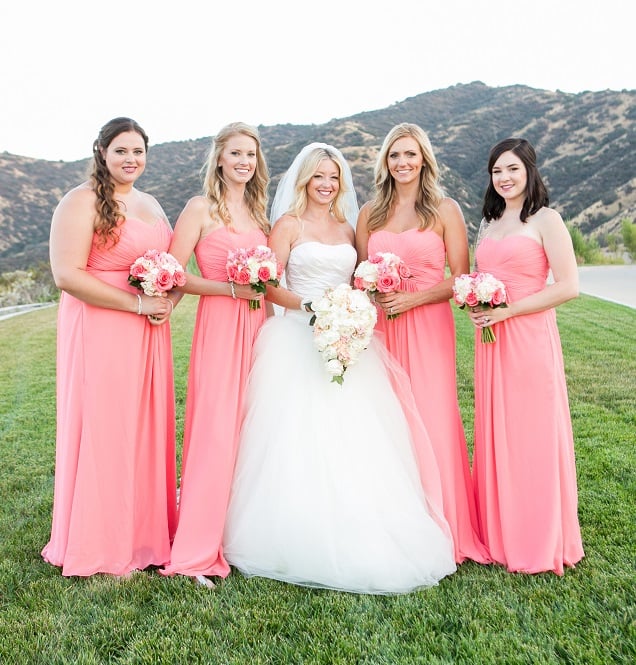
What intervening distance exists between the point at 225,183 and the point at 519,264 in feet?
6.98

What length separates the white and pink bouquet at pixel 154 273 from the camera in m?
4.16

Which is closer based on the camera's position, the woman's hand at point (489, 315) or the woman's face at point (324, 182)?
the woman's hand at point (489, 315)

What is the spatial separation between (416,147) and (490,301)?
1319 mm

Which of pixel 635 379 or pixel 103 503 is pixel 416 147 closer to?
pixel 103 503

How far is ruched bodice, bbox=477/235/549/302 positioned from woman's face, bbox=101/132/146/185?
7.93 feet

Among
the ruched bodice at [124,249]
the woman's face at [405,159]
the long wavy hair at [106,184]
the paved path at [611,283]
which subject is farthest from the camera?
the paved path at [611,283]

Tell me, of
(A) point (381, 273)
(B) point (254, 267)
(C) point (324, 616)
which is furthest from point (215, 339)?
(C) point (324, 616)

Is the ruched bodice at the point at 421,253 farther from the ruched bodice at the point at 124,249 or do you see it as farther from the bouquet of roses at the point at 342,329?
the ruched bodice at the point at 124,249

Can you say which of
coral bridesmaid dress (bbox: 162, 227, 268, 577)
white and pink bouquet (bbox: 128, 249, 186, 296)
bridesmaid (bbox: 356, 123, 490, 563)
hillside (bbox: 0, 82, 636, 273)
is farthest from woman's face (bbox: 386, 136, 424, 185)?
hillside (bbox: 0, 82, 636, 273)

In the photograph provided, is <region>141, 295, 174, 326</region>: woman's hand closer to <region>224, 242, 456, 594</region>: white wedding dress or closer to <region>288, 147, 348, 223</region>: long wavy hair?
<region>224, 242, 456, 594</region>: white wedding dress

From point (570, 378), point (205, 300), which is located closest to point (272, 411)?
point (205, 300)

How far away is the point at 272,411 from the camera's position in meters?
4.48

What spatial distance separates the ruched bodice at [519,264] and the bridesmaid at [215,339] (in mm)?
1656

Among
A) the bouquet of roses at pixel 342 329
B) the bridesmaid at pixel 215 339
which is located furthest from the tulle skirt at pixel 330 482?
the bouquet of roses at pixel 342 329
